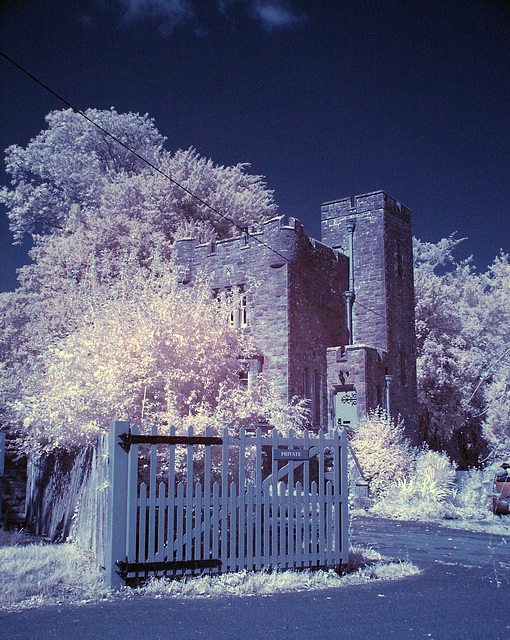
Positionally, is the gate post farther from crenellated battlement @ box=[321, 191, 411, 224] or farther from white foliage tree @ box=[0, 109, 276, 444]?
crenellated battlement @ box=[321, 191, 411, 224]

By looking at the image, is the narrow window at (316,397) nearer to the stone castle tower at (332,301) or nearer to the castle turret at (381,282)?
the stone castle tower at (332,301)

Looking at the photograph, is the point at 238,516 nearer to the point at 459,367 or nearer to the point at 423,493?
the point at 423,493

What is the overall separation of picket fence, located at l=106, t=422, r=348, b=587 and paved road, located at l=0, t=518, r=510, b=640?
80 cm

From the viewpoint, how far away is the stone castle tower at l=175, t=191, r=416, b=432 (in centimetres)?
2323

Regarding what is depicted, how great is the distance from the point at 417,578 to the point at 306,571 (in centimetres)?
154

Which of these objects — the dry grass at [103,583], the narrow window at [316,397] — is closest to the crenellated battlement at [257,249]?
the narrow window at [316,397]

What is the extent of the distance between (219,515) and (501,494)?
41.6ft

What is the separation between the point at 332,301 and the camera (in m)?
26.0

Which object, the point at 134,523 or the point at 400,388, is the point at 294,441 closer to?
the point at 134,523

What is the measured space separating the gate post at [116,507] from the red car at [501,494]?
43.7 ft

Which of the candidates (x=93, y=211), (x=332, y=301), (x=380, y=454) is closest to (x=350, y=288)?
(x=332, y=301)

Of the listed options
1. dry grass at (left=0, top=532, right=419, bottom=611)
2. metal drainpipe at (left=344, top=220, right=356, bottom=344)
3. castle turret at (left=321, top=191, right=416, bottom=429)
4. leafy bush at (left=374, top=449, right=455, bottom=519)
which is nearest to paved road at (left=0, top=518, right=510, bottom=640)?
Result: dry grass at (left=0, top=532, right=419, bottom=611)

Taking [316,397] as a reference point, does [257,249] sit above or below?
above

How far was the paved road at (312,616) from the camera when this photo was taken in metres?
5.97
